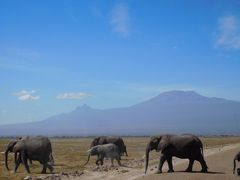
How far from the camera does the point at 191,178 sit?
2717 centimetres

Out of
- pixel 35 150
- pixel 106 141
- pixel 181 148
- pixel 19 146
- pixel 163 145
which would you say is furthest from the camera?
pixel 106 141

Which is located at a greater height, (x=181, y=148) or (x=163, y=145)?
(x=163, y=145)

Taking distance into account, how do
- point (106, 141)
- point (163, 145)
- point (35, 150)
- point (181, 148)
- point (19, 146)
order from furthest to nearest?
point (106, 141) < point (19, 146) < point (35, 150) < point (163, 145) < point (181, 148)

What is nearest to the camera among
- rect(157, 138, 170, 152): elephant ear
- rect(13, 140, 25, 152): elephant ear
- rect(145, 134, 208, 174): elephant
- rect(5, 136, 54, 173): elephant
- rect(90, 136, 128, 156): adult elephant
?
rect(145, 134, 208, 174): elephant

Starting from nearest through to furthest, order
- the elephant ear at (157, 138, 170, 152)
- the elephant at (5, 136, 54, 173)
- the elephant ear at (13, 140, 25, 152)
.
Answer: the elephant ear at (157, 138, 170, 152), the elephant at (5, 136, 54, 173), the elephant ear at (13, 140, 25, 152)

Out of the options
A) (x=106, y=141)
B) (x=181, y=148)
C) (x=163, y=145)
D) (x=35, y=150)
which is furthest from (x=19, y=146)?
(x=106, y=141)

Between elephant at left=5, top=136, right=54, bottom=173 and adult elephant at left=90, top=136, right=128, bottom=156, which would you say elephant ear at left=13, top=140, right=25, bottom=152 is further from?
adult elephant at left=90, top=136, right=128, bottom=156

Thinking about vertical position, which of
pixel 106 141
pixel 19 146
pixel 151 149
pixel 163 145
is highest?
pixel 106 141

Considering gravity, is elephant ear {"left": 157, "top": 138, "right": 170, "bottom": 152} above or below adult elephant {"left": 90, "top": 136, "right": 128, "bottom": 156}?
below

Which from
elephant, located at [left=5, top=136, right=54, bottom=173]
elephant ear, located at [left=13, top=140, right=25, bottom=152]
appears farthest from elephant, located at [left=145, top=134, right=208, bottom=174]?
elephant ear, located at [left=13, top=140, right=25, bottom=152]

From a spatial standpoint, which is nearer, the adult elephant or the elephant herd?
the elephant herd

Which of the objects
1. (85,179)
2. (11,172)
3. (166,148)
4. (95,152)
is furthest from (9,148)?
(166,148)

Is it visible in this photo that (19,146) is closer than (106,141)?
Yes

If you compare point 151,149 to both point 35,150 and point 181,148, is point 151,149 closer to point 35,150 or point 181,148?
point 181,148
